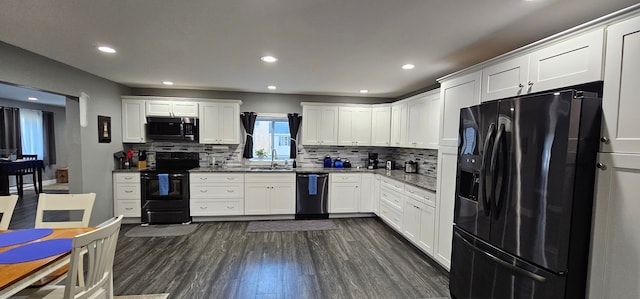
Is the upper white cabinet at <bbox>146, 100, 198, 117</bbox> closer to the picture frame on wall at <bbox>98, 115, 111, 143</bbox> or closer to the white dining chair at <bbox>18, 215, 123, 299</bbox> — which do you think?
the picture frame on wall at <bbox>98, 115, 111, 143</bbox>

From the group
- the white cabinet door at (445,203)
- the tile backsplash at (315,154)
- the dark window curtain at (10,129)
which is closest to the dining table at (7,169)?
the dark window curtain at (10,129)

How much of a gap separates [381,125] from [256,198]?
2.64 meters

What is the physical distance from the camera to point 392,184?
393cm

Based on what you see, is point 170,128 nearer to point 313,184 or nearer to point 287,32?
point 313,184

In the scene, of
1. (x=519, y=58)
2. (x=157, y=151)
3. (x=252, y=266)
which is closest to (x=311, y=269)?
(x=252, y=266)

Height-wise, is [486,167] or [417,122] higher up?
[417,122]

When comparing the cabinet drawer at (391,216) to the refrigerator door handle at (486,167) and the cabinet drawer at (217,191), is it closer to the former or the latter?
the refrigerator door handle at (486,167)

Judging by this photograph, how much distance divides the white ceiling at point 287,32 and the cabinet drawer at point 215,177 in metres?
→ 1.69

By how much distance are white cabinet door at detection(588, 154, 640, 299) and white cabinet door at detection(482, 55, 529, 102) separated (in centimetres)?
73

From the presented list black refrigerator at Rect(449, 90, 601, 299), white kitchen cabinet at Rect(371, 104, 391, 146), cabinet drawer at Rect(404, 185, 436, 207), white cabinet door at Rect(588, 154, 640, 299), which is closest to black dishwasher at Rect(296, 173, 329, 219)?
white kitchen cabinet at Rect(371, 104, 391, 146)

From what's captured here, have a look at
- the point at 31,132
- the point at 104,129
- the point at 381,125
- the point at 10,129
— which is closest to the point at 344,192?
the point at 381,125

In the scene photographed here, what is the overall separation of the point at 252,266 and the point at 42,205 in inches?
74.6

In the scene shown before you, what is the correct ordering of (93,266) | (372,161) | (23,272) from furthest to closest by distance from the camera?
(372,161)
(93,266)
(23,272)

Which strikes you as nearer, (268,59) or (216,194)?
(268,59)
